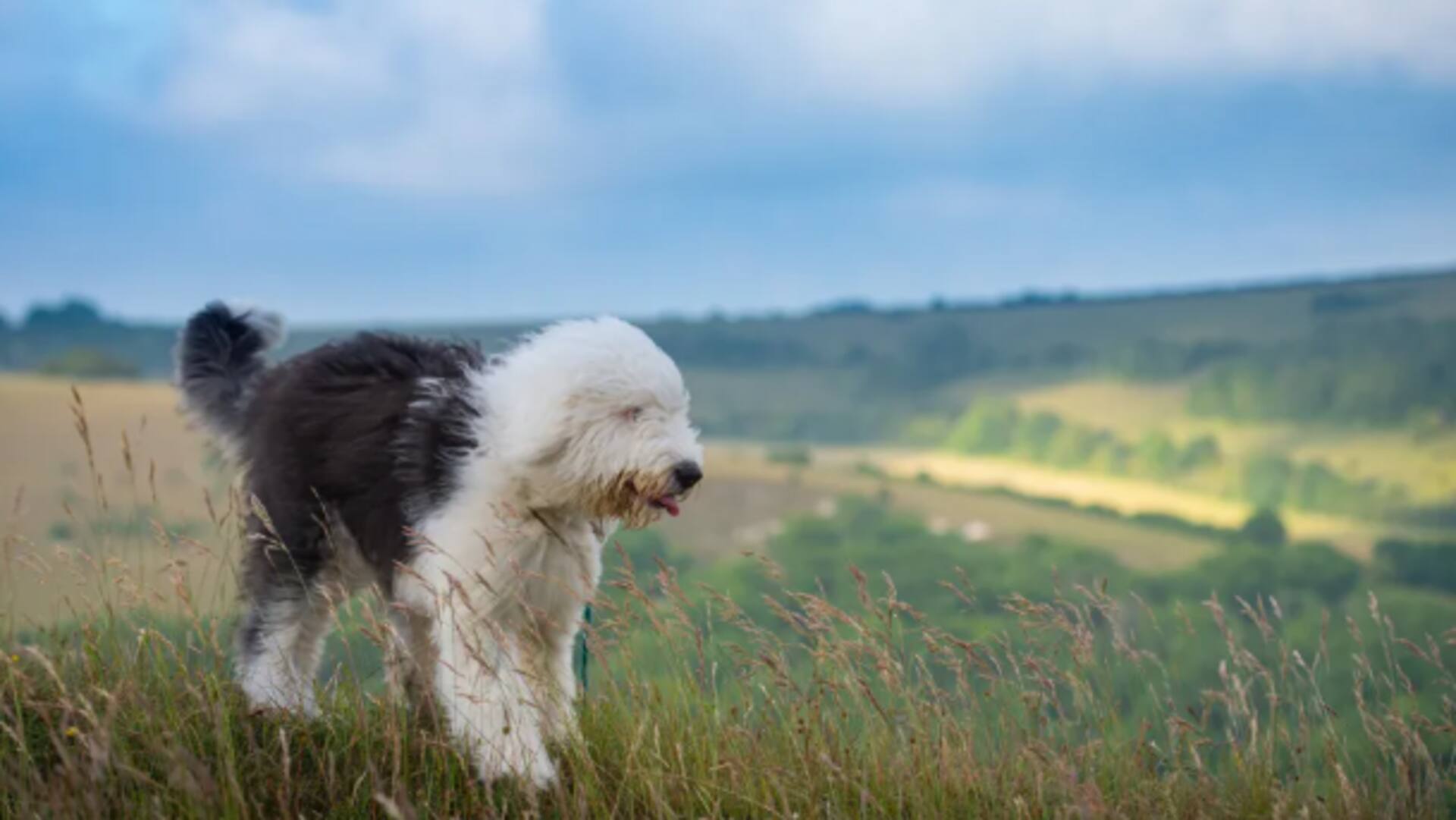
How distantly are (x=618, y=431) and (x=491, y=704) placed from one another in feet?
3.49

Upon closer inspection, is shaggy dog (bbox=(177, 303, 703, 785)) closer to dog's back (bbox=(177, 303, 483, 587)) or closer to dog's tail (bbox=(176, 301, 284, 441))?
dog's back (bbox=(177, 303, 483, 587))

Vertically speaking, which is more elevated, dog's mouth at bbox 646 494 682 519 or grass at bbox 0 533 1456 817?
dog's mouth at bbox 646 494 682 519

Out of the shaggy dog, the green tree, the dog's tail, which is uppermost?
the dog's tail

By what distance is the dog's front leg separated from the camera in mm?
4539

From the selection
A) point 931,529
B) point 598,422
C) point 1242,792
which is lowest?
point 931,529

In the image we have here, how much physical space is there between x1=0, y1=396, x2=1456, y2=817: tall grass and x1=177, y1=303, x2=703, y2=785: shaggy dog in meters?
0.23

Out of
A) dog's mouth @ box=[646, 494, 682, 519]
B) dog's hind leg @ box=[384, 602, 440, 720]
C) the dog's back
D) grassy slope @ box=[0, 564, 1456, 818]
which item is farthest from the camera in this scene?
dog's hind leg @ box=[384, 602, 440, 720]

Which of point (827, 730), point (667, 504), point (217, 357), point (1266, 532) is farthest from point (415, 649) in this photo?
point (1266, 532)

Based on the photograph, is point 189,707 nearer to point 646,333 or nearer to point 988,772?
point 646,333

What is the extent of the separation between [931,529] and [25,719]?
18712mm

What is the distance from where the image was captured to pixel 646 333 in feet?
17.0

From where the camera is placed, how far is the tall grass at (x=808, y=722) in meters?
4.32

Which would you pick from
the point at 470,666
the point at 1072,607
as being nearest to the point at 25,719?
the point at 470,666

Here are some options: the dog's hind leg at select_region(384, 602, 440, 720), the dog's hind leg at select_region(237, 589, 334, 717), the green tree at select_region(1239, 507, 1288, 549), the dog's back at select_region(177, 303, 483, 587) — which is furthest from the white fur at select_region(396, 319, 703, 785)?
the green tree at select_region(1239, 507, 1288, 549)
